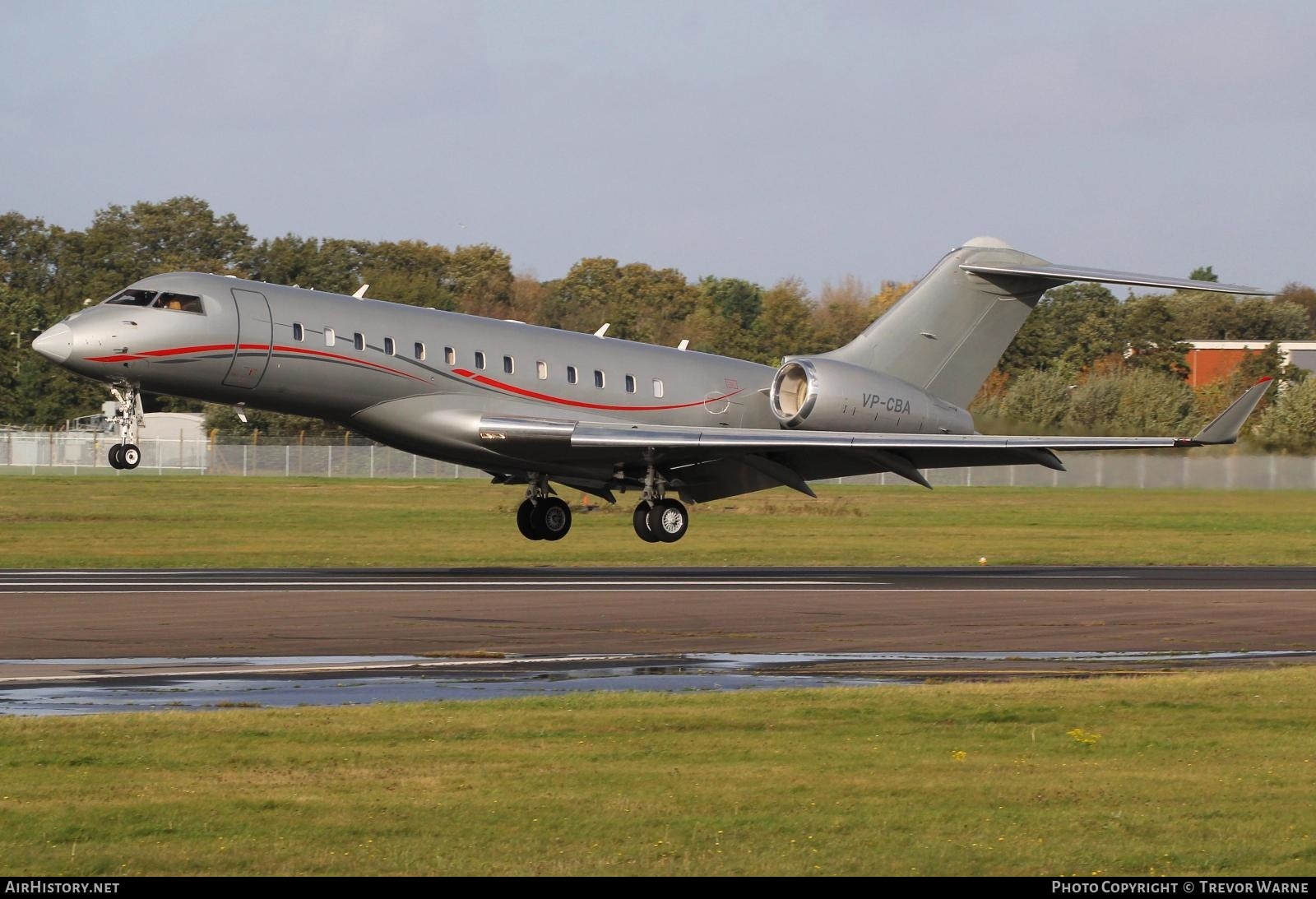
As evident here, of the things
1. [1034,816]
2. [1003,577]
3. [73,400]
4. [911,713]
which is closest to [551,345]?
[1003,577]

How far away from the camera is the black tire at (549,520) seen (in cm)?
3062

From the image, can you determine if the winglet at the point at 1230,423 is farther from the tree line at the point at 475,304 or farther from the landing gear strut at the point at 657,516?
the tree line at the point at 475,304

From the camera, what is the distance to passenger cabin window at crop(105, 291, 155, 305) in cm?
2523

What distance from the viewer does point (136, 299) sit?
2528 centimetres

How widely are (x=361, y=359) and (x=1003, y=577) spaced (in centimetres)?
1162

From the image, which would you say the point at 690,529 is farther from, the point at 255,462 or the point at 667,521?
the point at 255,462

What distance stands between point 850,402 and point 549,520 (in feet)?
19.7

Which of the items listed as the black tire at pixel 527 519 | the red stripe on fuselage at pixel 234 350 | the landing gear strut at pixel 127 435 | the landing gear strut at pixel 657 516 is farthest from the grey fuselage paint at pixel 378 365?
the black tire at pixel 527 519

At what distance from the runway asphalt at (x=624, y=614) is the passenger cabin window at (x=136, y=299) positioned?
432 cm

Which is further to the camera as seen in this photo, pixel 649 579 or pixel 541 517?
pixel 541 517

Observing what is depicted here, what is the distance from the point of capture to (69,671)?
15.3 meters

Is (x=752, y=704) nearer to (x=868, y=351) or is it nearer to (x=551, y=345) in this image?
(x=551, y=345)

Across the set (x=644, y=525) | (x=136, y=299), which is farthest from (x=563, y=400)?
(x=136, y=299)

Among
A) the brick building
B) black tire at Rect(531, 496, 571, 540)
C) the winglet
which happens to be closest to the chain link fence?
the brick building
